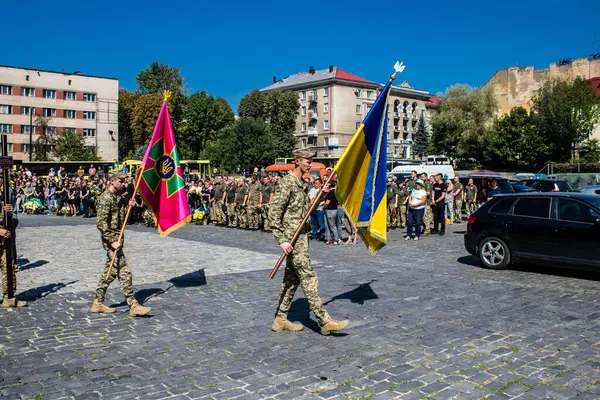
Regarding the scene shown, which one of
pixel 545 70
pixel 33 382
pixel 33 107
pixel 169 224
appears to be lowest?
pixel 33 382

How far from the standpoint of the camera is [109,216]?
771 cm

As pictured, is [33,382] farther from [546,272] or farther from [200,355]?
[546,272]

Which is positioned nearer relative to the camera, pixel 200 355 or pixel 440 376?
pixel 440 376

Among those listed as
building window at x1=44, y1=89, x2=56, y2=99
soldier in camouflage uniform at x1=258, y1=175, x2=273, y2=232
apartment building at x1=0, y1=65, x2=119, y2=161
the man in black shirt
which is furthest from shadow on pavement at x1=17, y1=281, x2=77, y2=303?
building window at x1=44, y1=89, x2=56, y2=99

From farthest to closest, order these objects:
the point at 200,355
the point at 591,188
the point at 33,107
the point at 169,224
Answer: the point at 33,107, the point at 591,188, the point at 169,224, the point at 200,355

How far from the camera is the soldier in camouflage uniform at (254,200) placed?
1978 cm

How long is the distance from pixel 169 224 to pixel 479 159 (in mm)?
61101

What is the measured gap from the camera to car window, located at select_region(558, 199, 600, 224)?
10.1 m

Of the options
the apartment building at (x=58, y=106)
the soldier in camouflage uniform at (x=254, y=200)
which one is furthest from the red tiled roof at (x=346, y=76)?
the soldier in camouflage uniform at (x=254, y=200)

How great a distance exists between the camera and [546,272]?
10.9 m

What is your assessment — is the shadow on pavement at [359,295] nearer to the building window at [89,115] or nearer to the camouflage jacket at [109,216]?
the camouflage jacket at [109,216]

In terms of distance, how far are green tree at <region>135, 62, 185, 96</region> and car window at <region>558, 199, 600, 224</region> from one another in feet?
268

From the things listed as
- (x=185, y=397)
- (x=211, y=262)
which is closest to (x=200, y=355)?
(x=185, y=397)

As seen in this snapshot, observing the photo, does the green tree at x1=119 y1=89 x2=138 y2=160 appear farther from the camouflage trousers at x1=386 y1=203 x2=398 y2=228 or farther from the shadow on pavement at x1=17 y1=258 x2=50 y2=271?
the shadow on pavement at x1=17 y1=258 x2=50 y2=271
